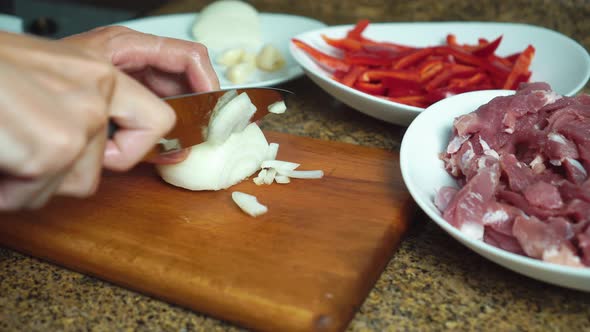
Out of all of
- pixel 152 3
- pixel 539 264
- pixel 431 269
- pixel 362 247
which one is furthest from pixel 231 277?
pixel 152 3

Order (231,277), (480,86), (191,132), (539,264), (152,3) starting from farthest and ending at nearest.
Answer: (152,3), (480,86), (191,132), (231,277), (539,264)

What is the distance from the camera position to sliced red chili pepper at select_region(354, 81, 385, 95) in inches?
67.2

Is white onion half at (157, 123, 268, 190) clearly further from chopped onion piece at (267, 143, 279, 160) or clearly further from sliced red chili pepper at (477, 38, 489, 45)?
sliced red chili pepper at (477, 38, 489, 45)

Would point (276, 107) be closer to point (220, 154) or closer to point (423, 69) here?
point (220, 154)

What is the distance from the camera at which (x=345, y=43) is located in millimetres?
1899

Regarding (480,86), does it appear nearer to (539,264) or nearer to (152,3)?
(539,264)

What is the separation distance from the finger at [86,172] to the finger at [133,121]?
8 cm

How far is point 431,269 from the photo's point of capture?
1142 millimetres

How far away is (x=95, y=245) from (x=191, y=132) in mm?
299

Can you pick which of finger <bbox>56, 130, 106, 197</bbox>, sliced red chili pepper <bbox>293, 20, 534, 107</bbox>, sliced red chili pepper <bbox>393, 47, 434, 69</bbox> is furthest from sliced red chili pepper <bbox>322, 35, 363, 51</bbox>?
A: finger <bbox>56, 130, 106, 197</bbox>

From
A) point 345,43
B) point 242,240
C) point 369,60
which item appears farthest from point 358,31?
point 242,240

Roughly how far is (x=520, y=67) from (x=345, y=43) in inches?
21.3

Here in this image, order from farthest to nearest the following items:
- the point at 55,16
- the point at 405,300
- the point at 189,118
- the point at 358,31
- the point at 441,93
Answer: the point at 55,16, the point at 358,31, the point at 441,93, the point at 189,118, the point at 405,300

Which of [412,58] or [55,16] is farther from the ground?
[412,58]
